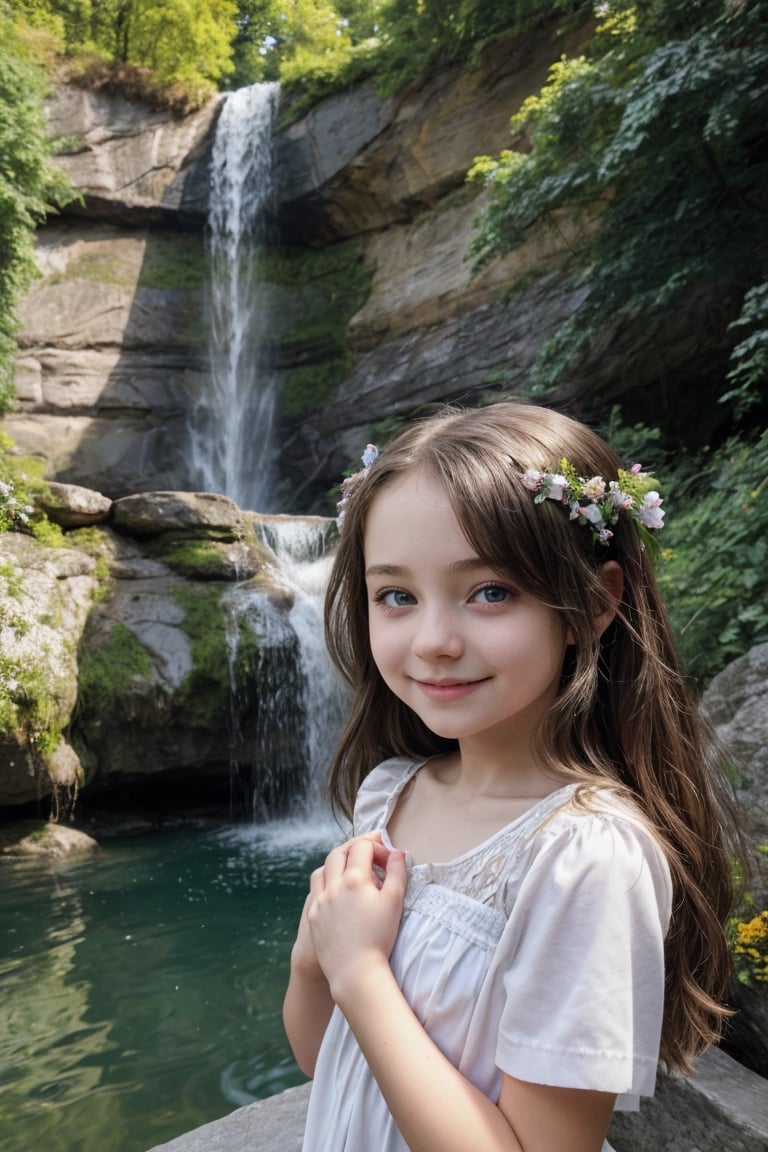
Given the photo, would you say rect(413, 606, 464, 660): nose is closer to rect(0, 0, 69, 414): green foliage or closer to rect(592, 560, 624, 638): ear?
rect(592, 560, 624, 638): ear

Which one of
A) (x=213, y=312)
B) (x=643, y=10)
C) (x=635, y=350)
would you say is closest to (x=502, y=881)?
(x=643, y=10)

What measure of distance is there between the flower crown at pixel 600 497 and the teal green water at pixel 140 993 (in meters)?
3.01

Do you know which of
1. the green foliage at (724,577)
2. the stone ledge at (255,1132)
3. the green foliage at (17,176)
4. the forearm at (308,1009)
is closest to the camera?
the forearm at (308,1009)

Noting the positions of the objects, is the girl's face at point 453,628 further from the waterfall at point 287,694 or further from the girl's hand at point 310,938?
the waterfall at point 287,694

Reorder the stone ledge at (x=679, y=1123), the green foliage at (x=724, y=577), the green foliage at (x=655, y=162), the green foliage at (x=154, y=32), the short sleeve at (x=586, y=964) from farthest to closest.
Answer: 1. the green foliage at (x=154, y=32)
2. the green foliage at (x=655, y=162)
3. the green foliage at (x=724, y=577)
4. the stone ledge at (x=679, y=1123)
5. the short sleeve at (x=586, y=964)

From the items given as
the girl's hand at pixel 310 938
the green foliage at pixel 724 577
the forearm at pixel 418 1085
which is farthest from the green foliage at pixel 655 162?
the forearm at pixel 418 1085

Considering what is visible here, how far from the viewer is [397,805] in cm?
141

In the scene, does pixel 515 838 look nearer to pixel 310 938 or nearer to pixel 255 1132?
pixel 310 938

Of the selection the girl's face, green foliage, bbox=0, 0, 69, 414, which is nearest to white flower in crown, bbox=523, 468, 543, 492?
the girl's face

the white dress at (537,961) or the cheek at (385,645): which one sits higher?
the cheek at (385,645)

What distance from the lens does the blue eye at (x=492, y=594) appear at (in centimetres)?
112

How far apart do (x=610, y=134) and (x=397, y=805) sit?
826 cm

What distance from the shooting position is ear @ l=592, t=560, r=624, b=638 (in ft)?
3.92

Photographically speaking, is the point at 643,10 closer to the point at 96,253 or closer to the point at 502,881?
the point at 502,881
